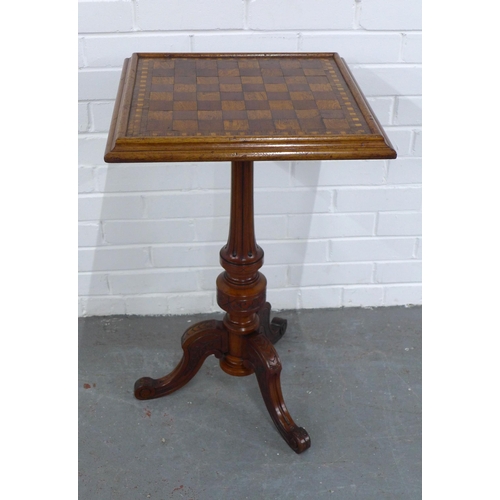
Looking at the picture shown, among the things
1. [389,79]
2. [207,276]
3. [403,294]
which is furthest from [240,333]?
[389,79]

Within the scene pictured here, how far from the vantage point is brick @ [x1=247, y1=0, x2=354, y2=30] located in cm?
194

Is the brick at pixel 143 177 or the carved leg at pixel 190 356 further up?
the brick at pixel 143 177

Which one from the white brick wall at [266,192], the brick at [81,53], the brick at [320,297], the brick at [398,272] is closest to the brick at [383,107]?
the white brick wall at [266,192]

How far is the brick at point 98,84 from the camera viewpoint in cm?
199

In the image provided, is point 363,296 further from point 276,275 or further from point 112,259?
point 112,259

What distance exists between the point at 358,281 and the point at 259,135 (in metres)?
1.11

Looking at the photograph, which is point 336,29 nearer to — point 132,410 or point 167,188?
point 167,188

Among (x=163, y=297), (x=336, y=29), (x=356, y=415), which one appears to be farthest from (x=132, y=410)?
(x=336, y=29)

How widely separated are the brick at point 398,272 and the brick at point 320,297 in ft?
0.49

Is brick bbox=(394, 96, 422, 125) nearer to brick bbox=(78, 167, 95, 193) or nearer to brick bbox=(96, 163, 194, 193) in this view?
brick bbox=(96, 163, 194, 193)

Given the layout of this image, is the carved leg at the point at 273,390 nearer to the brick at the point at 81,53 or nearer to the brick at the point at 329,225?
the brick at the point at 329,225

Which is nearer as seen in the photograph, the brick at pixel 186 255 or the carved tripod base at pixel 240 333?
the carved tripod base at pixel 240 333

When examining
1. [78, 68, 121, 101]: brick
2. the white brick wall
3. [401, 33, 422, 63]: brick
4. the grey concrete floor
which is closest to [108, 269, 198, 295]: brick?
the white brick wall

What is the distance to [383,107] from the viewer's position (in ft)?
6.86
